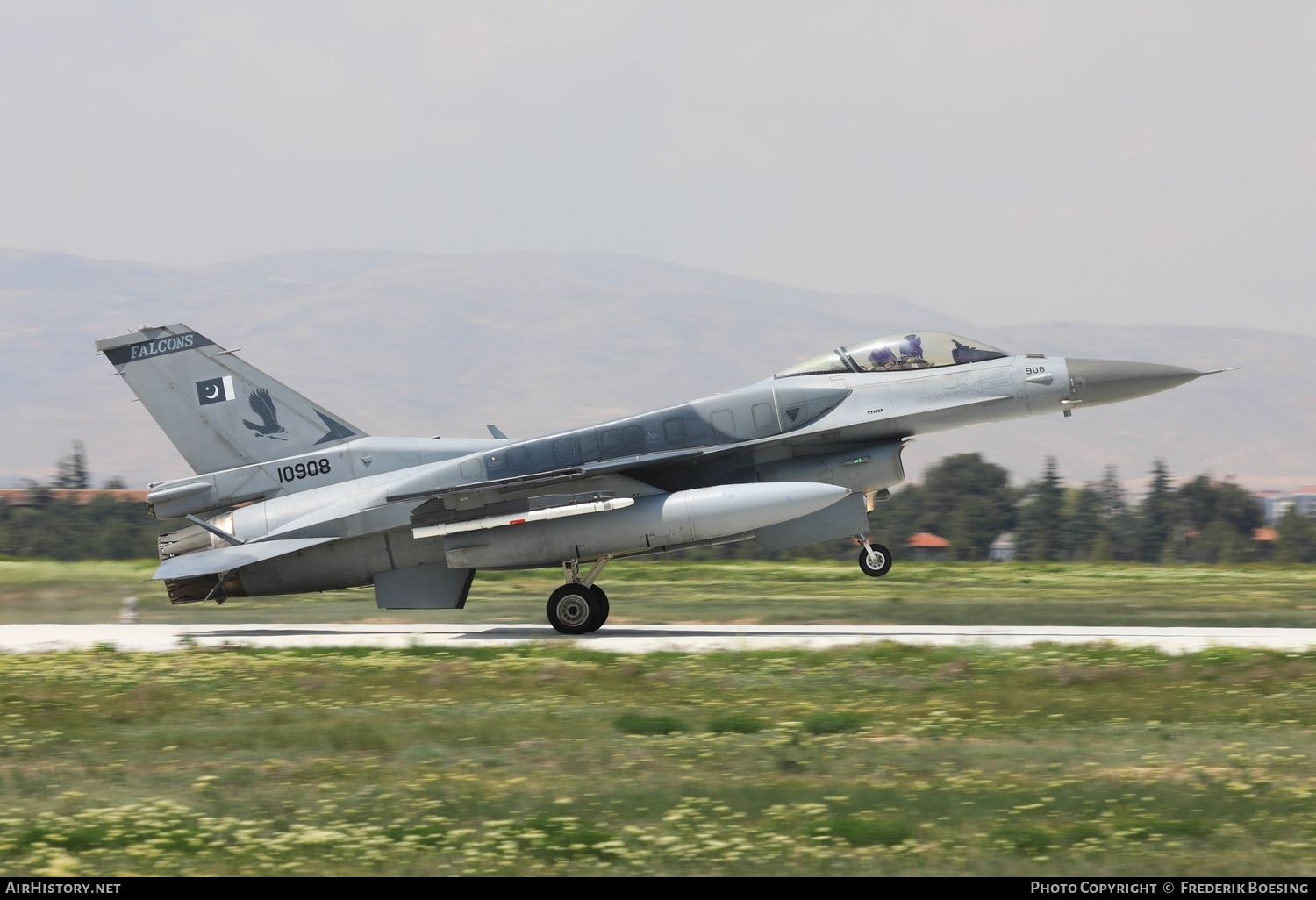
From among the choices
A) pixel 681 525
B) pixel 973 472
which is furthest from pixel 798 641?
pixel 973 472

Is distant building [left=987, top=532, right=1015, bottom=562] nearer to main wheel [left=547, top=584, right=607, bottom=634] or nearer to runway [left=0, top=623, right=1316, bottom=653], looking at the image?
runway [left=0, top=623, right=1316, bottom=653]

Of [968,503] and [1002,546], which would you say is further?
[968,503]

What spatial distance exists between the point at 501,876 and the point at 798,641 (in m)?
10.4

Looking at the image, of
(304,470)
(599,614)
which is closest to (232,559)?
(304,470)

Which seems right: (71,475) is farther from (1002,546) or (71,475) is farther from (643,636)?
(643,636)

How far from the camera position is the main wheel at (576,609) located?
18.2m

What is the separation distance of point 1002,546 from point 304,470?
358 feet

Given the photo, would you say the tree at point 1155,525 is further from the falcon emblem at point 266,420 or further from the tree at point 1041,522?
the falcon emblem at point 266,420

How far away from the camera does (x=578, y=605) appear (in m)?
18.2

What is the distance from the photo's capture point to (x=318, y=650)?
16719mm

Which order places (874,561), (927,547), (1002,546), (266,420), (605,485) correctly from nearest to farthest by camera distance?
(605,485) → (874,561) → (266,420) → (927,547) → (1002,546)

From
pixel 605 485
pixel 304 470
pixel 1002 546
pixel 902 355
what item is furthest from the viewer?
pixel 1002 546

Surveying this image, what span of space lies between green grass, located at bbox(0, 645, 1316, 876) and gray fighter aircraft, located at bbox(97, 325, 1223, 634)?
2.98 meters

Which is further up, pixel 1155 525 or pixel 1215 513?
pixel 1215 513
